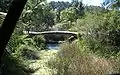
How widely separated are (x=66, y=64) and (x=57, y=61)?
1025 mm

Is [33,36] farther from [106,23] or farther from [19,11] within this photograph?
[19,11]

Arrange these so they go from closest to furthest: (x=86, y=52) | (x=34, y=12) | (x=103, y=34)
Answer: (x=86, y=52)
(x=103, y=34)
(x=34, y=12)

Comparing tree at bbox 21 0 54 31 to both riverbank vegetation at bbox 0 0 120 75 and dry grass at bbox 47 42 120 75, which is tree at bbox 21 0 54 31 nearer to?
riverbank vegetation at bbox 0 0 120 75

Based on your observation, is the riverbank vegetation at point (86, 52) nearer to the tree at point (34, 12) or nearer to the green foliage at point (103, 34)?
the green foliage at point (103, 34)

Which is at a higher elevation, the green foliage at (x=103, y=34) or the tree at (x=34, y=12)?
the green foliage at (x=103, y=34)

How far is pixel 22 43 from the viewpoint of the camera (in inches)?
776

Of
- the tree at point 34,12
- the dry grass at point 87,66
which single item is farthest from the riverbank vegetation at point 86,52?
the tree at point 34,12

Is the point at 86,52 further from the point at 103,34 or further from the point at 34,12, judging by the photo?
the point at 34,12

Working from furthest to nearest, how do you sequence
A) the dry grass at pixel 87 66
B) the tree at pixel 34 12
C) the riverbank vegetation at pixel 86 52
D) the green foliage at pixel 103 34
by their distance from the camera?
the tree at pixel 34 12, the green foliage at pixel 103 34, the riverbank vegetation at pixel 86 52, the dry grass at pixel 87 66

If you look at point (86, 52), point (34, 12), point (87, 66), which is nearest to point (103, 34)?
point (86, 52)

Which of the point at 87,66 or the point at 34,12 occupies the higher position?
the point at 87,66

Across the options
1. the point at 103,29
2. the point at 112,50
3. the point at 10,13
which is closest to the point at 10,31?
the point at 10,13

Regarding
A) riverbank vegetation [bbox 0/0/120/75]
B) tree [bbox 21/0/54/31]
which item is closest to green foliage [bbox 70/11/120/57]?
riverbank vegetation [bbox 0/0/120/75]

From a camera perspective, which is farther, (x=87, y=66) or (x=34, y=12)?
(x=34, y=12)
